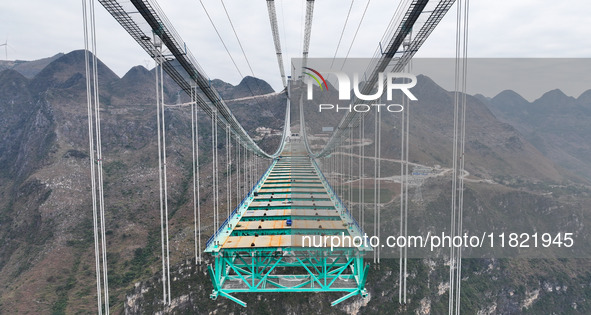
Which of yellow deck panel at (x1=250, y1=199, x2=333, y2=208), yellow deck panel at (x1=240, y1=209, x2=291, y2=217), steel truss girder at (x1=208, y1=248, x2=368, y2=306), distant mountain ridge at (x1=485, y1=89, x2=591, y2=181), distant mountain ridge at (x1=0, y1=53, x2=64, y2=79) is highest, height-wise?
distant mountain ridge at (x1=0, y1=53, x2=64, y2=79)

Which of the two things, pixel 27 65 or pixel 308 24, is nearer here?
pixel 308 24

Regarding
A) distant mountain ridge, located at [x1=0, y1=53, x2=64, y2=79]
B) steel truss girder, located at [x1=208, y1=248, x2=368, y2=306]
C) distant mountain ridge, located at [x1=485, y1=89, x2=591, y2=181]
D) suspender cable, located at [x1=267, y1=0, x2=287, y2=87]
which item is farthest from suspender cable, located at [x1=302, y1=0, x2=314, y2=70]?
distant mountain ridge, located at [x1=0, y1=53, x2=64, y2=79]

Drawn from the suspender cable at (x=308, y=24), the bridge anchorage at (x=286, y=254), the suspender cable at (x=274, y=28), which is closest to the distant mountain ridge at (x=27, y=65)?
the suspender cable at (x=274, y=28)

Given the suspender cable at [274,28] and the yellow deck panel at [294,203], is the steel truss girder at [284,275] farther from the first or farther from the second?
the suspender cable at [274,28]

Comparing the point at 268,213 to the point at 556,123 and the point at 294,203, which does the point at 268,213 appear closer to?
the point at 294,203

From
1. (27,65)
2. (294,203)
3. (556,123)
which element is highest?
(27,65)

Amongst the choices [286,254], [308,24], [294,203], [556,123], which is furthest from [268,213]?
[556,123]

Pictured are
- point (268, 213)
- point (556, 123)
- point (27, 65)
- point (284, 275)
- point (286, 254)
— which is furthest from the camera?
point (27, 65)

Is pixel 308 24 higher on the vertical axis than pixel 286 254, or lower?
higher

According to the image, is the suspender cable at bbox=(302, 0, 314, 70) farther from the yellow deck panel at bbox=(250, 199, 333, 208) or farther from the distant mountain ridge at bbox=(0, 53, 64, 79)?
the distant mountain ridge at bbox=(0, 53, 64, 79)

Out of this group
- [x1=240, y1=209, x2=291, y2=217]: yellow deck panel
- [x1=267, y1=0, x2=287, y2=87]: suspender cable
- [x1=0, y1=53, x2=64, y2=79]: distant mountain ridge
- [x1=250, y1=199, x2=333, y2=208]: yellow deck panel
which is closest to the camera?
[x1=240, y1=209, x2=291, y2=217]: yellow deck panel

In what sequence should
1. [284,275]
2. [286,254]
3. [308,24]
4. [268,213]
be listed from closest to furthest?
[286,254], [284,275], [268,213], [308,24]

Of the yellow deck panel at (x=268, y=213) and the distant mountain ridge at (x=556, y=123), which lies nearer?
the yellow deck panel at (x=268, y=213)
